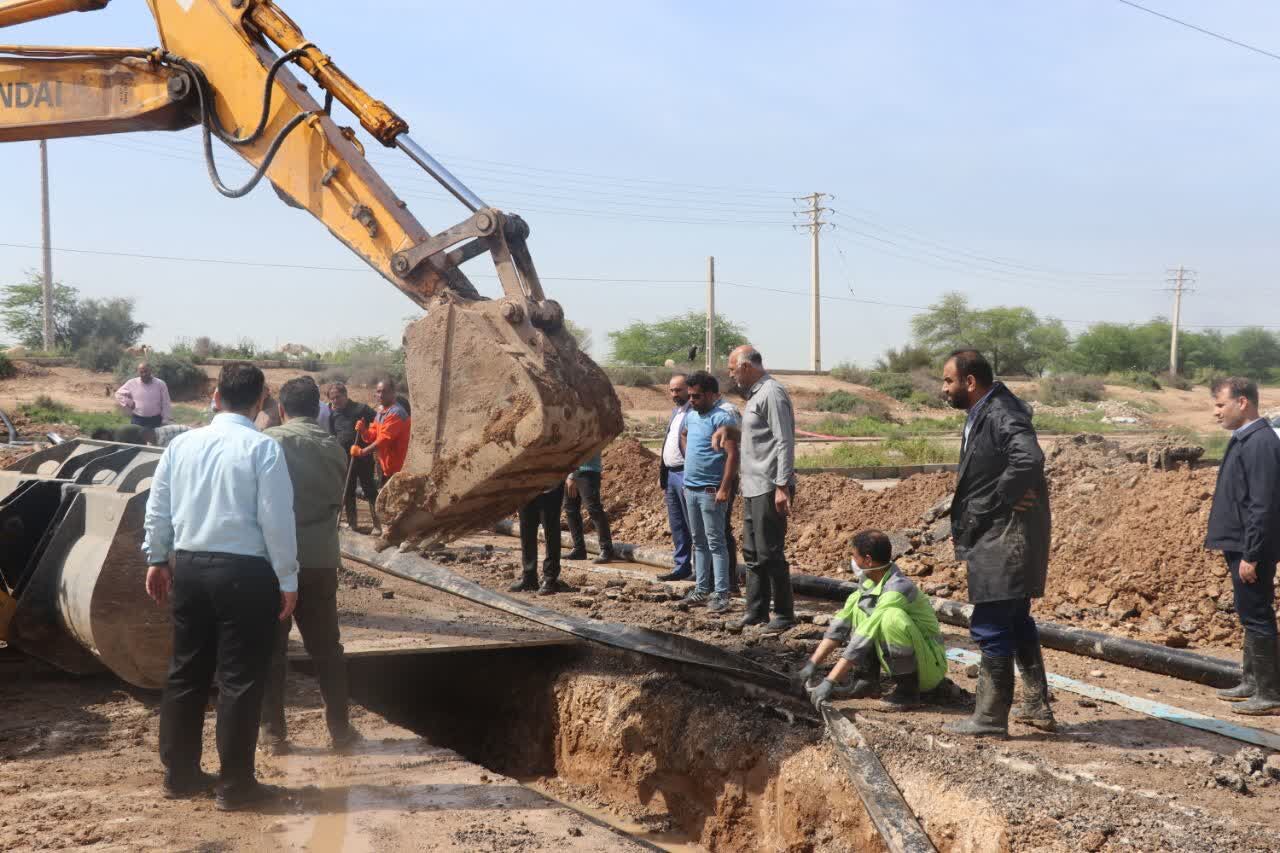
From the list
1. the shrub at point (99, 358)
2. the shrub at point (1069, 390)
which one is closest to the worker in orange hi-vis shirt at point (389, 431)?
the shrub at point (99, 358)

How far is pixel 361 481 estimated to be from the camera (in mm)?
12273

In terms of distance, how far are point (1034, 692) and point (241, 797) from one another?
12.3 ft

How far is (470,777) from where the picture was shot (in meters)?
5.03

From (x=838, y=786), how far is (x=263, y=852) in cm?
272

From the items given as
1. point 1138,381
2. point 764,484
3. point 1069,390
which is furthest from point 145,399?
point 1138,381

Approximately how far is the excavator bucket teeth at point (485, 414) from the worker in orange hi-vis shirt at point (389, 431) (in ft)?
19.3

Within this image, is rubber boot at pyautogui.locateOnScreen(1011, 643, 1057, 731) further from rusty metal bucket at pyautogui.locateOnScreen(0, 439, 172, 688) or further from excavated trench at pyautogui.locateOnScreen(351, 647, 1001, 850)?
rusty metal bucket at pyautogui.locateOnScreen(0, 439, 172, 688)

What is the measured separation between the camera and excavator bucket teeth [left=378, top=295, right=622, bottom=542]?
15.6 feet

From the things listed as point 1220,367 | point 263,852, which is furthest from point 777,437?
point 1220,367

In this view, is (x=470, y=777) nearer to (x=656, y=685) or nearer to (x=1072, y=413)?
(x=656, y=685)

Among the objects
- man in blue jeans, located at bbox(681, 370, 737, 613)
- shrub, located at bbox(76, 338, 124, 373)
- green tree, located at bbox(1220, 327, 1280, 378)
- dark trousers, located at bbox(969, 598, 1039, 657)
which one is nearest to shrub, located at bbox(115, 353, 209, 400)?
shrub, located at bbox(76, 338, 124, 373)

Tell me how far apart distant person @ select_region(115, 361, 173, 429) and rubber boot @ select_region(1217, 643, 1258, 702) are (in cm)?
1118

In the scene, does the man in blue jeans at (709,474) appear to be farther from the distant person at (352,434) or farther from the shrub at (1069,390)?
the shrub at (1069,390)

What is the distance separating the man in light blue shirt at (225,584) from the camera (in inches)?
172
